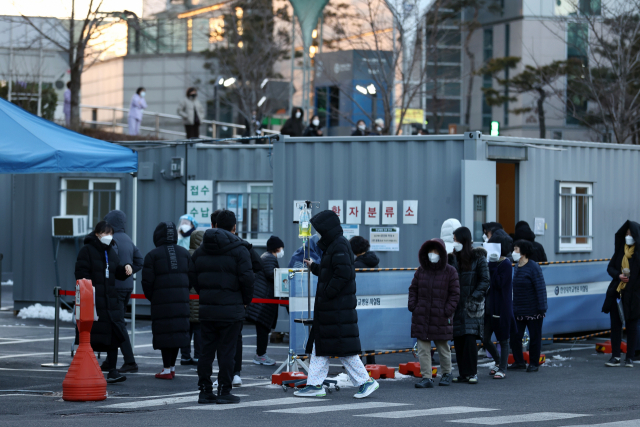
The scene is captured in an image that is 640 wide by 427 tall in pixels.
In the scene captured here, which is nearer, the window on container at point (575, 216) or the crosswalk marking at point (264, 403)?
the crosswalk marking at point (264, 403)

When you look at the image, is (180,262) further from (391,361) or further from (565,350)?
(565,350)

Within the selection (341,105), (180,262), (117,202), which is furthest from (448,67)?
(180,262)

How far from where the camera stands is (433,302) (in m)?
11.2

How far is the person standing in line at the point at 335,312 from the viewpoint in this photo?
10.2 meters

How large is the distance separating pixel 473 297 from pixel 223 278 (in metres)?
3.23

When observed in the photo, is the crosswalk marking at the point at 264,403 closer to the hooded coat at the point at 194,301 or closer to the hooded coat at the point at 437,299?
the hooded coat at the point at 437,299

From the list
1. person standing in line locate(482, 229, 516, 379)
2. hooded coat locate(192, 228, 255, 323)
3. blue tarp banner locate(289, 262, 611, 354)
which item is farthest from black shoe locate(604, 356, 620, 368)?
hooded coat locate(192, 228, 255, 323)

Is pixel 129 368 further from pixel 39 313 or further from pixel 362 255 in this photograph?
pixel 39 313

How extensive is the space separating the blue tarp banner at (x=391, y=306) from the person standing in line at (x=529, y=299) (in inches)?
53.5

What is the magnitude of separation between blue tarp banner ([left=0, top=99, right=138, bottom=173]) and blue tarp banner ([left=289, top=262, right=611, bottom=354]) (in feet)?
8.80

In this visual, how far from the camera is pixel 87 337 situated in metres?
10.4

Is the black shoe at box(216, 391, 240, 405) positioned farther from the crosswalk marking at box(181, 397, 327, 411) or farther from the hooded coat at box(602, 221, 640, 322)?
the hooded coat at box(602, 221, 640, 322)

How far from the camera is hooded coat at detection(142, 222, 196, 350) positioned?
38.1 ft

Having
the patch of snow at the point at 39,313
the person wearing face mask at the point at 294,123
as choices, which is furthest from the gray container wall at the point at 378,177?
the person wearing face mask at the point at 294,123
